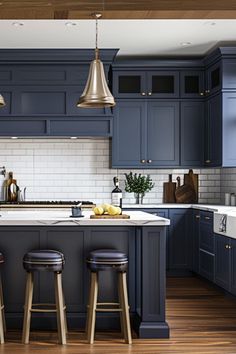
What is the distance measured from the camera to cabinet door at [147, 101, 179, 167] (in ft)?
25.0

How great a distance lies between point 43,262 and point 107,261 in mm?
459

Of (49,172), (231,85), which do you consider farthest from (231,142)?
(49,172)

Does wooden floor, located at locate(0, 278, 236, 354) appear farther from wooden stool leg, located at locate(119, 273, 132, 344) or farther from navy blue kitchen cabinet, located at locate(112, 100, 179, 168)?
navy blue kitchen cabinet, located at locate(112, 100, 179, 168)

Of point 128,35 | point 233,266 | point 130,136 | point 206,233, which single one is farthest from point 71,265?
point 130,136

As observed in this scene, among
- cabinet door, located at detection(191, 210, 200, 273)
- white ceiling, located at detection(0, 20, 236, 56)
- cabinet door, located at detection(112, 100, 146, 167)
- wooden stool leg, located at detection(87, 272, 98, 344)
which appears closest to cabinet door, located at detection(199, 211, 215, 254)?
cabinet door, located at detection(191, 210, 200, 273)

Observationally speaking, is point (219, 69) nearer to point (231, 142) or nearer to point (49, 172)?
point (231, 142)

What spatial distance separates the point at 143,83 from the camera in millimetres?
7582

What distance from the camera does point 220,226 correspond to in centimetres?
607

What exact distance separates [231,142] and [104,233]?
8.98 ft

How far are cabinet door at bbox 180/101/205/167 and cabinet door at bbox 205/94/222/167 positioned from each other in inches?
4.0

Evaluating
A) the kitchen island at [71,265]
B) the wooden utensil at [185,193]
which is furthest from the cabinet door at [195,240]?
the kitchen island at [71,265]

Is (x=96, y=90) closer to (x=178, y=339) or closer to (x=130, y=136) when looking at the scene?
(x=178, y=339)

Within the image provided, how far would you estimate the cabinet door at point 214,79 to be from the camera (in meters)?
7.04

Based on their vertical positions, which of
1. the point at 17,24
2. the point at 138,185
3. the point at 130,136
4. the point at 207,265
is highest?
the point at 17,24
